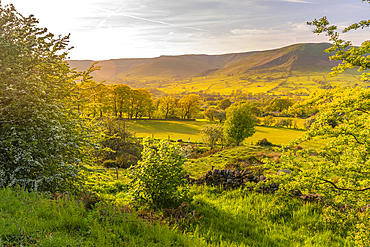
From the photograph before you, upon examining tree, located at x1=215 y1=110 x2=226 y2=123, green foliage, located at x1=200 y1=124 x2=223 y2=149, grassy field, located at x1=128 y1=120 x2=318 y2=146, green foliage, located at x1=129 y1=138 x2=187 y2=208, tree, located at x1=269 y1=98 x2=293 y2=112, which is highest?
tree, located at x1=269 y1=98 x2=293 y2=112

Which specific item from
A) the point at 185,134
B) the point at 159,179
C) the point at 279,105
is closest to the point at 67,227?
the point at 159,179

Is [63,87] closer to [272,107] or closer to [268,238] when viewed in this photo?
[268,238]

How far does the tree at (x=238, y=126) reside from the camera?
39094 millimetres

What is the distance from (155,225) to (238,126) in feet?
117

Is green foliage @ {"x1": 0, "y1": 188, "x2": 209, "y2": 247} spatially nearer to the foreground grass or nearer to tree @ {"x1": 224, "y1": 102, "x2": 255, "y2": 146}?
the foreground grass

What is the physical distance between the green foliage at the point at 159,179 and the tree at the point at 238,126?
33059mm

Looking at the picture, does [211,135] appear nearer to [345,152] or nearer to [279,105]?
[345,152]

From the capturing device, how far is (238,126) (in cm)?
3931

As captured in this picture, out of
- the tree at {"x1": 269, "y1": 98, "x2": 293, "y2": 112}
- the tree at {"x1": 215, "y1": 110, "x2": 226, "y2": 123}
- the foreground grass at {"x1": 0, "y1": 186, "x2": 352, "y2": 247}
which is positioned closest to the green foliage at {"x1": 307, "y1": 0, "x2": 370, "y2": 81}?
the foreground grass at {"x1": 0, "y1": 186, "x2": 352, "y2": 247}

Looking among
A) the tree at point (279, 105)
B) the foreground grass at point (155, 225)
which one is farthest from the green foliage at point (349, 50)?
the tree at point (279, 105)

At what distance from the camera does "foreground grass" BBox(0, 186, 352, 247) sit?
3.81 meters

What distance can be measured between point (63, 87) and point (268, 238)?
9.69m

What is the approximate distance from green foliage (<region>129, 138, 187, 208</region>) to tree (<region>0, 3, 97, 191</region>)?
223 cm

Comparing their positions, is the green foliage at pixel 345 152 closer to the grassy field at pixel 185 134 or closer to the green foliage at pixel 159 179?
the green foliage at pixel 159 179
